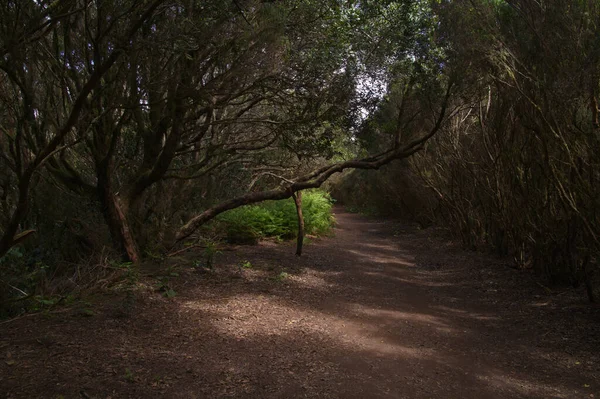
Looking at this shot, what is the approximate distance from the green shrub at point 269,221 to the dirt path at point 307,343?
10.8 ft

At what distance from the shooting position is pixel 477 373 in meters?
5.52

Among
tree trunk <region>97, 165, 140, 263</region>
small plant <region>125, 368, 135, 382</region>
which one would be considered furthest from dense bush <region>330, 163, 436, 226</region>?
small plant <region>125, 368, 135, 382</region>

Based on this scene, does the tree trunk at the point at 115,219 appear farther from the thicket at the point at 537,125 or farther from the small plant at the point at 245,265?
the thicket at the point at 537,125

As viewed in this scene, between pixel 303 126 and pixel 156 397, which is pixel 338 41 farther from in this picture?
pixel 156 397

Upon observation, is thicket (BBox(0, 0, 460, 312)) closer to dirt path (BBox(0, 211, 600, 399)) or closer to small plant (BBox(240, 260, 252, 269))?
small plant (BBox(240, 260, 252, 269))

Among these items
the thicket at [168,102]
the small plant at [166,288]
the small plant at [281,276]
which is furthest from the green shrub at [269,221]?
the small plant at [166,288]

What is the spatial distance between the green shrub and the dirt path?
10.8ft

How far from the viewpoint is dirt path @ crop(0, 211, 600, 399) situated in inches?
183

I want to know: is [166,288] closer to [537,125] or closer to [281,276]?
[281,276]

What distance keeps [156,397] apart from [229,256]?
24.7ft

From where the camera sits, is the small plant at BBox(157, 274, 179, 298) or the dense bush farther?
the dense bush

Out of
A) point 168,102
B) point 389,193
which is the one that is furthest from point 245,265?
point 389,193

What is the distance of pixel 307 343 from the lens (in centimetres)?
627

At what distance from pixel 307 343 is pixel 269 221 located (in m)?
9.04
